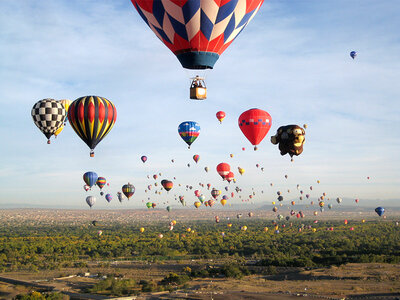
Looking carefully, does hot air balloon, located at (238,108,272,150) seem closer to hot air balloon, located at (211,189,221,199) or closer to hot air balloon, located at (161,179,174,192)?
hot air balloon, located at (161,179,174,192)

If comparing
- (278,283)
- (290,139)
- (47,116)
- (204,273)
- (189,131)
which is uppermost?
(47,116)

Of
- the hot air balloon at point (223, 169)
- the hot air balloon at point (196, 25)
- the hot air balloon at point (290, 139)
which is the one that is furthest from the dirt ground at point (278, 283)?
the hot air balloon at point (196, 25)

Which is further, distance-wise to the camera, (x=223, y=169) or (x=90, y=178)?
(x=223, y=169)

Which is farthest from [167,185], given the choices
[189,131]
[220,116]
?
[189,131]

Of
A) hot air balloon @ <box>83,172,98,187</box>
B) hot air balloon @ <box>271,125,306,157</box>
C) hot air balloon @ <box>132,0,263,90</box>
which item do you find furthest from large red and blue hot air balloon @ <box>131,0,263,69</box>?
hot air balloon @ <box>83,172,98,187</box>

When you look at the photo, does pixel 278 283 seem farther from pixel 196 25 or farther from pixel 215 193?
pixel 215 193

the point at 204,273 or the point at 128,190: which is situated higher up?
the point at 128,190
